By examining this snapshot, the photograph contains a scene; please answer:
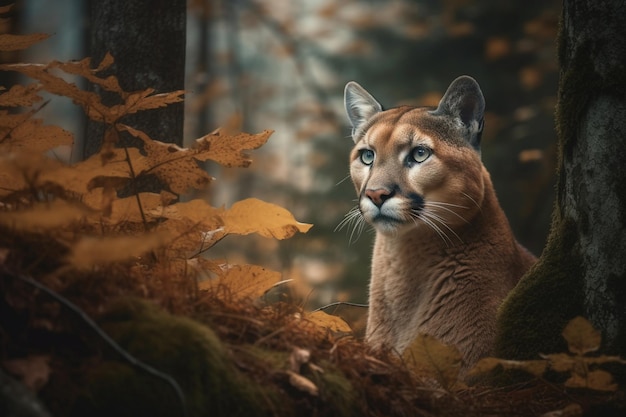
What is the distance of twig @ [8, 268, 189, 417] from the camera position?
2111 mm

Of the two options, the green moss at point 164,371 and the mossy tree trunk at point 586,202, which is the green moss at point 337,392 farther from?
the mossy tree trunk at point 586,202

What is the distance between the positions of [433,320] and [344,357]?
1.75 meters

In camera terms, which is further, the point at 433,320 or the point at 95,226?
the point at 433,320

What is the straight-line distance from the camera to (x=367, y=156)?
5.02 metres

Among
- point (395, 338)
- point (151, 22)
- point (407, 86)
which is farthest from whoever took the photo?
point (407, 86)

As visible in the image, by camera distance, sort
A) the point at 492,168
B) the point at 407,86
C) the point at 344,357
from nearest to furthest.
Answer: the point at 344,357, the point at 492,168, the point at 407,86

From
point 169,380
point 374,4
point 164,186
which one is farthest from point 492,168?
point 169,380

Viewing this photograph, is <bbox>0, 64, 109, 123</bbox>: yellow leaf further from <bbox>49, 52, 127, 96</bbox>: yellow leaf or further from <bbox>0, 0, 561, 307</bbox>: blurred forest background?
<bbox>0, 0, 561, 307</bbox>: blurred forest background

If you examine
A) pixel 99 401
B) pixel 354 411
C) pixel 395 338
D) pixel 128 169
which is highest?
pixel 128 169

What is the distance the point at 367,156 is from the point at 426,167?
0.58 m

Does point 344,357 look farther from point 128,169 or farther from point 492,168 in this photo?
point 492,168

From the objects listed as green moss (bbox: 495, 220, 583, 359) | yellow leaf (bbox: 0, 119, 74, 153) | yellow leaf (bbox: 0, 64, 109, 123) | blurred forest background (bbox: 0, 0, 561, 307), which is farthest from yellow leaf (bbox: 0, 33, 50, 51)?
blurred forest background (bbox: 0, 0, 561, 307)

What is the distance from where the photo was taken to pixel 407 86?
11.5 metres

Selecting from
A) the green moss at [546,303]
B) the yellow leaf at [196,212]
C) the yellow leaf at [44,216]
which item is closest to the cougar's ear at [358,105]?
the green moss at [546,303]
